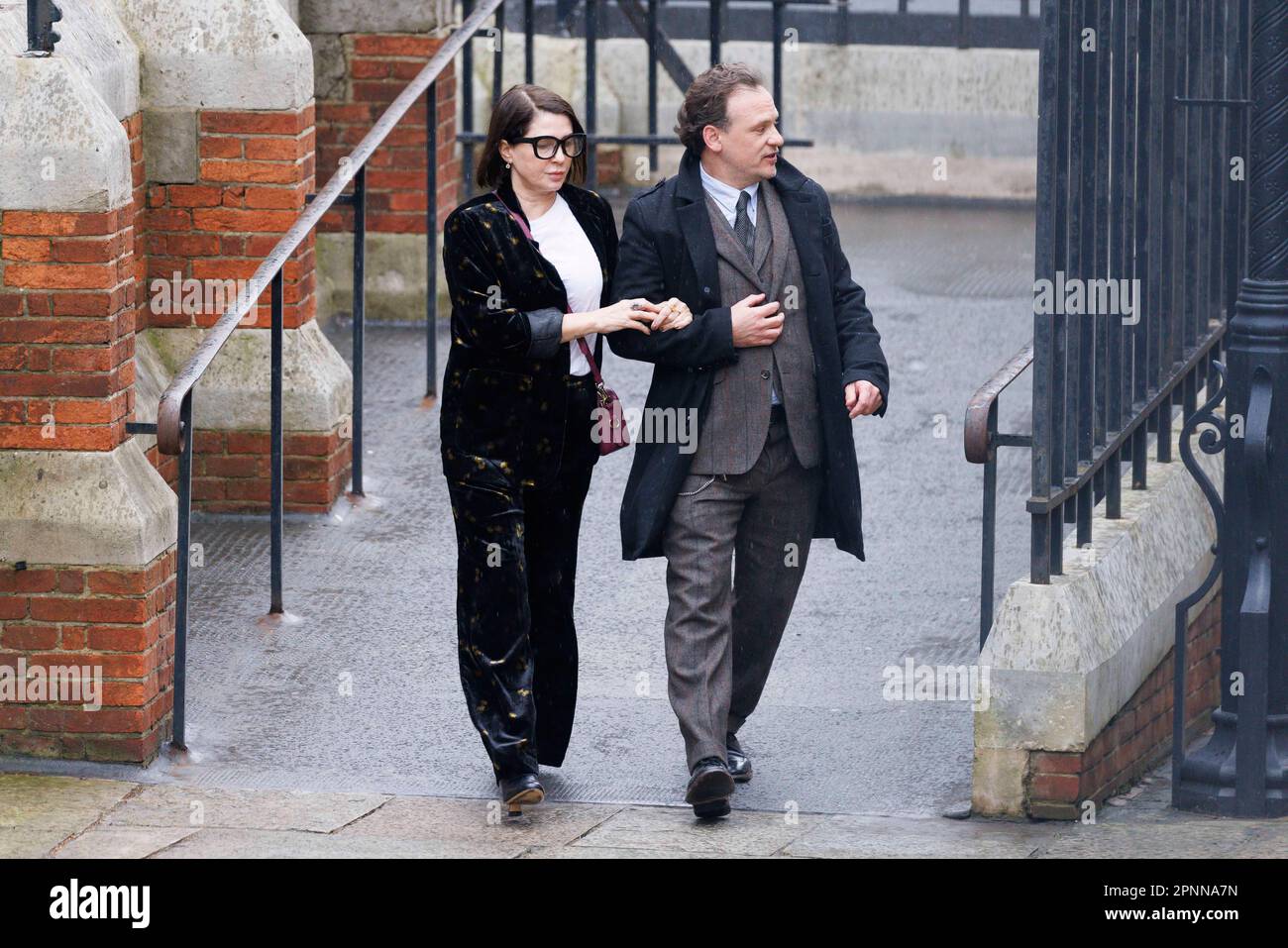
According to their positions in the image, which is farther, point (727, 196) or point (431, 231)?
point (431, 231)

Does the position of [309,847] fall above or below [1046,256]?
below

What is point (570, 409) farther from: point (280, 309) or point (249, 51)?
point (249, 51)

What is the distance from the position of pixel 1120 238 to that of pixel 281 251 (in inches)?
97.6

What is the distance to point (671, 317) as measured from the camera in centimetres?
574

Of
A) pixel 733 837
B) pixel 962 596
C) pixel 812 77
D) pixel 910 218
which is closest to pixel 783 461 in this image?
pixel 733 837

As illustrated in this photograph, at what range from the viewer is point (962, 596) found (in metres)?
7.46

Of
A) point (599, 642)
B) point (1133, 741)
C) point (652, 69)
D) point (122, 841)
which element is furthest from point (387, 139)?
point (122, 841)

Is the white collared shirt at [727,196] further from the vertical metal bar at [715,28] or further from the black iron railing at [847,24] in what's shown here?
the black iron railing at [847,24]

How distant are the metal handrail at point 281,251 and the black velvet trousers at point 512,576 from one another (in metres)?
0.77

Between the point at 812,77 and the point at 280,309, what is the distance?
21.5ft

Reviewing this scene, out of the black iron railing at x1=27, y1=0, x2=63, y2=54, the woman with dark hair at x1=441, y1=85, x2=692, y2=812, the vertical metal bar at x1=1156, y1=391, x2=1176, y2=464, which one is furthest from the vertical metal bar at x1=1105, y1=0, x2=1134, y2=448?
the black iron railing at x1=27, y1=0, x2=63, y2=54

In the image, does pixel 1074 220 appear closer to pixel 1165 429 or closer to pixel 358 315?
pixel 1165 429

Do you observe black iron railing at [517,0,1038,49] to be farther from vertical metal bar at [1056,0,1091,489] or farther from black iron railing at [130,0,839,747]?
vertical metal bar at [1056,0,1091,489]

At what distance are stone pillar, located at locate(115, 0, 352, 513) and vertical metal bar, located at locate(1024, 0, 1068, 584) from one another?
2878 millimetres
